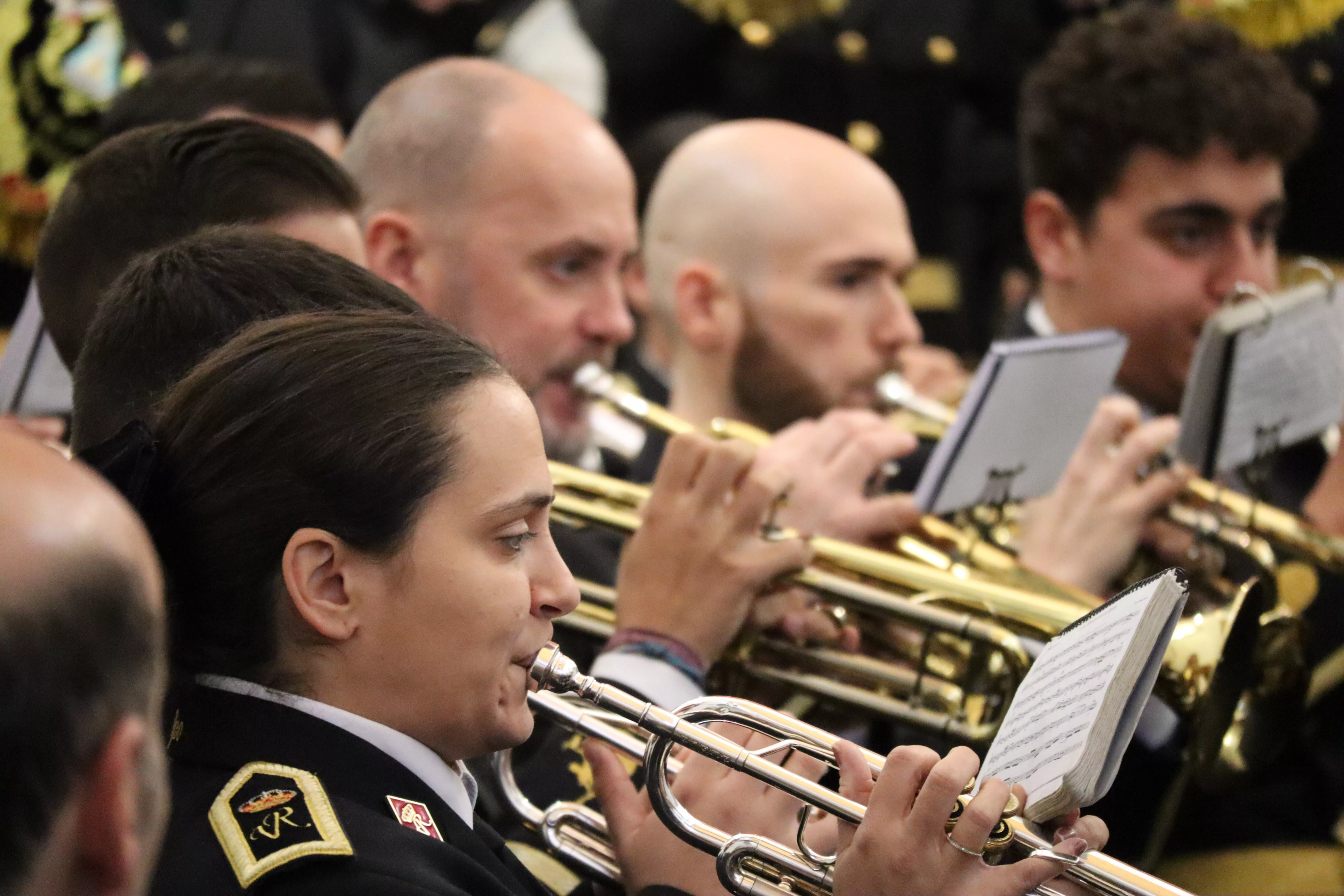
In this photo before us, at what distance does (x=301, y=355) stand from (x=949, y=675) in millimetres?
1463

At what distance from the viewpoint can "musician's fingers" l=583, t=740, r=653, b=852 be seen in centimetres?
197

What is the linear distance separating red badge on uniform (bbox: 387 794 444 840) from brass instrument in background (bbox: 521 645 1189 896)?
18cm

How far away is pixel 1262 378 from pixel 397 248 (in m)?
1.51

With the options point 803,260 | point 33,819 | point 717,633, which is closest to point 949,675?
point 717,633

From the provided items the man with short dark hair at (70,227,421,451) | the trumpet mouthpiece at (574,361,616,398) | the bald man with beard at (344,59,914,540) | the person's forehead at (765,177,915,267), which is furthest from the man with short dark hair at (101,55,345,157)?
the man with short dark hair at (70,227,421,451)

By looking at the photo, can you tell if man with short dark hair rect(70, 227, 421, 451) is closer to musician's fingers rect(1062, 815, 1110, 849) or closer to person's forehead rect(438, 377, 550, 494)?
person's forehead rect(438, 377, 550, 494)

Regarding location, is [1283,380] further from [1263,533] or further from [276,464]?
[276,464]

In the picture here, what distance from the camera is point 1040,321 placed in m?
3.75

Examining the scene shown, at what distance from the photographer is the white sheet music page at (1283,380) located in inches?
115

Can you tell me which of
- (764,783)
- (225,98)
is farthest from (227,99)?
(764,783)

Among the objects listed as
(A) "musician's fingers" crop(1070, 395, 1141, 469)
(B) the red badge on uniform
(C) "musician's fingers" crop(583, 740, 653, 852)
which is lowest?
(C) "musician's fingers" crop(583, 740, 653, 852)

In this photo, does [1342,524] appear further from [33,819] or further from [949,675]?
[33,819]

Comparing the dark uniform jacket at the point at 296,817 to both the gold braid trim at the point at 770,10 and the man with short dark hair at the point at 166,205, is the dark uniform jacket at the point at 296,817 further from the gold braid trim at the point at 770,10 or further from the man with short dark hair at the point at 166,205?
the gold braid trim at the point at 770,10

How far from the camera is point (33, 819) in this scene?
3.00 feet
